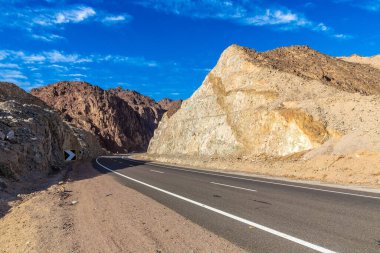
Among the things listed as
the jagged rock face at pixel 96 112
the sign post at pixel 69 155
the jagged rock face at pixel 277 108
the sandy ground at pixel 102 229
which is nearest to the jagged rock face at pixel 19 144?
the sign post at pixel 69 155

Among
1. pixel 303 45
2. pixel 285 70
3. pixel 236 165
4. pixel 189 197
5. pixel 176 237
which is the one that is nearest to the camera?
pixel 176 237

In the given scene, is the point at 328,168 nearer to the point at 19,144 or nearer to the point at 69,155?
the point at 69,155

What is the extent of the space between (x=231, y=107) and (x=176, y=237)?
32.2 metres

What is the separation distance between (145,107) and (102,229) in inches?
6554

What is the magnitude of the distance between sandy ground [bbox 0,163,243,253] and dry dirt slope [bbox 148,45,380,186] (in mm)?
15477

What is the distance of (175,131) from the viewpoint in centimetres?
4997

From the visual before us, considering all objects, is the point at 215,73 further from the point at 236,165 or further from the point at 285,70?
the point at 236,165

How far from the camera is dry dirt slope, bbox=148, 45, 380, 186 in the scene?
2364 centimetres

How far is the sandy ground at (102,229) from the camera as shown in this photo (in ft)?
19.4

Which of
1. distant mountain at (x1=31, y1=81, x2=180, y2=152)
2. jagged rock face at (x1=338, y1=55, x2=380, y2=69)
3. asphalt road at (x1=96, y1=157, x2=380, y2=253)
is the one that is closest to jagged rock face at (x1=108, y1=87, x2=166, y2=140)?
distant mountain at (x1=31, y1=81, x2=180, y2=152)

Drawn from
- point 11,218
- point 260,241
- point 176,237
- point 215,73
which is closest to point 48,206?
point 11,218

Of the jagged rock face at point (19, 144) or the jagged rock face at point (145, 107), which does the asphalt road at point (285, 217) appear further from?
the jagged rock face at point (145, 107)

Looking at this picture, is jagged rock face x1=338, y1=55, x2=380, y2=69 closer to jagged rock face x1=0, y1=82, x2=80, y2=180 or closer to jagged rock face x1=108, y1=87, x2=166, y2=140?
jagged rock face x1=0, y1=82, x2=80, y2=180

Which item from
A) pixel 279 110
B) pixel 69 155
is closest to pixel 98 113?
pixel 279 110
